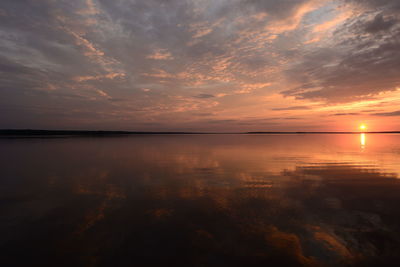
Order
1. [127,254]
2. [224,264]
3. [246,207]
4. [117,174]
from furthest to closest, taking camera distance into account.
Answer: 1. [117,174]
2. [246,207]
3. [127,254]
4. [224,264]

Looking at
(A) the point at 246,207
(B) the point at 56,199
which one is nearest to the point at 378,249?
(A) the point at 246,207

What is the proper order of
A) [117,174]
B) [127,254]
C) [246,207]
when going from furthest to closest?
[117,174], [246,207], [127,254]

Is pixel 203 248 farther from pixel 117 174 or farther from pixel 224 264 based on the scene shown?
pixel 117 174

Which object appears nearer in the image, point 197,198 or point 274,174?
point 197,198

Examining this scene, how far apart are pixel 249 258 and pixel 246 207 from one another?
11.1ft

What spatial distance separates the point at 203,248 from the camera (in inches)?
225

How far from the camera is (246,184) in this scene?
39.8 ft

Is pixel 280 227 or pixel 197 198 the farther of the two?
pixel 197 198

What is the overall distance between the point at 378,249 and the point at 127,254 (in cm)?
669

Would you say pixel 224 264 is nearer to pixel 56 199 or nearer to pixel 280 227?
pixel 280 227

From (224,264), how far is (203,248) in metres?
0.82

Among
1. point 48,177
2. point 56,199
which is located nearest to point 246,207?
point 56,199

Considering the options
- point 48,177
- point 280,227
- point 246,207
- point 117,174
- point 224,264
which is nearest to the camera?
point 224,264

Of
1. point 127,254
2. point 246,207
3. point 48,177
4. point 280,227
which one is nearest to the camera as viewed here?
point 127,254
